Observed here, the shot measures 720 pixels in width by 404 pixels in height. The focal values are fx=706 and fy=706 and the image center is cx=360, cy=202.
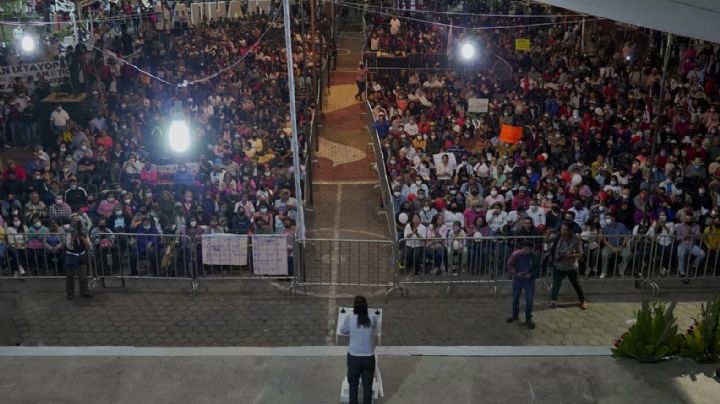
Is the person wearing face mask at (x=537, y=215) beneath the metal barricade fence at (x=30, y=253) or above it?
above

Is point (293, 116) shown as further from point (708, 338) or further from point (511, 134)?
point (511, 134)

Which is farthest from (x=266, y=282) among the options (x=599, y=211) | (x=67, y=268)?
(x=599, y=211)

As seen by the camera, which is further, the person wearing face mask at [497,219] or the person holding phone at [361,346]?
the person wearing face mask at [497,219]

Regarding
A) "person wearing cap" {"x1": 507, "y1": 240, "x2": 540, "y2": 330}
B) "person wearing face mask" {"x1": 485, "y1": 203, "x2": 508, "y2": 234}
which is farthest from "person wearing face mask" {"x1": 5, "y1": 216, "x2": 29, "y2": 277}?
"person wearing face mask" {"x1": 485, "y1": 203, "x2": 508, "y2": 234}

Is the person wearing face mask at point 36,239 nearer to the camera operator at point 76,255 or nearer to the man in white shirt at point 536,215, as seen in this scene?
the camera operator at point 76,255

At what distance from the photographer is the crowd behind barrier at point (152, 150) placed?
507 inches

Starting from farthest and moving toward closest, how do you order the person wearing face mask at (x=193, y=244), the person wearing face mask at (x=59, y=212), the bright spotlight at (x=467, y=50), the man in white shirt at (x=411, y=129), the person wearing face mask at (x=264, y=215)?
the bright spotlight at (x=467, y=50) < the man in white shirt at (x=411, y=129) < the person wearing face mask at (x=59, y=212) < the person wearing face mask at (x=264, y=215) < the person wearing face mask at (x=193, y=244)

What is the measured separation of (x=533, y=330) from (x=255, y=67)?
55.8 feet

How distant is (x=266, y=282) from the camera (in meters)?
12.1

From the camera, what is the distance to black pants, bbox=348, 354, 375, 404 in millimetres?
7605

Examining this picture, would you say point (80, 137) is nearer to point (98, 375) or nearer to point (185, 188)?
point (185, 188)

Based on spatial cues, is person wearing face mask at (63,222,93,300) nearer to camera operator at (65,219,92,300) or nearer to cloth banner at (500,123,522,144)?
camera operator at (65,219,92,300)

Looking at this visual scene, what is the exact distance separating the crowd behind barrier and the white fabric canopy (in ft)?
20.0

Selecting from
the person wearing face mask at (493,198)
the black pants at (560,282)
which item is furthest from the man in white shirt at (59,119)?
the black pants at (560,282)
